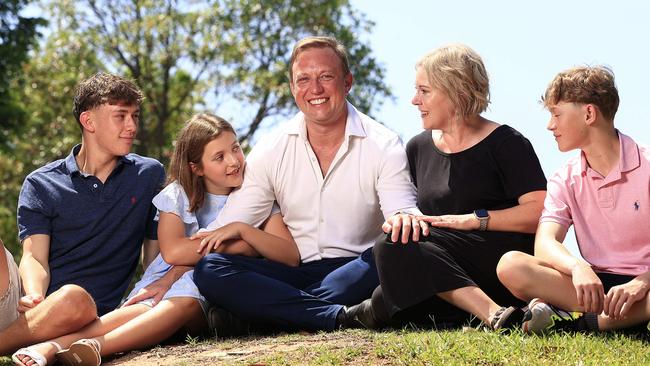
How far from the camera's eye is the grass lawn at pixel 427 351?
5375mm

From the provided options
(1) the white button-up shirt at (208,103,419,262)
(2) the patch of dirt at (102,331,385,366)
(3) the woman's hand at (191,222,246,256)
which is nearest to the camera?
(2) the patch of dirt at (102,331,385,366)

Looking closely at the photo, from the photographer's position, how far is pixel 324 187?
7.07m

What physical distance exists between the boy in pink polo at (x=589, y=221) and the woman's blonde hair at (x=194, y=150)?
2286 millimetres

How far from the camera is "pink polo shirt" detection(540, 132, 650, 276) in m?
6.03

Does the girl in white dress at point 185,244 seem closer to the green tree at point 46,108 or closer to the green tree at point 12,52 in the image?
the green tree at point 12,52

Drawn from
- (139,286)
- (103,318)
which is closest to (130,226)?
(139,286)

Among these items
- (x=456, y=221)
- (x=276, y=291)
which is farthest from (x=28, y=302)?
(x=456, y=221)

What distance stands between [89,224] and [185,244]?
2.43ft

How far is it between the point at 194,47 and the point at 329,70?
1916 cm

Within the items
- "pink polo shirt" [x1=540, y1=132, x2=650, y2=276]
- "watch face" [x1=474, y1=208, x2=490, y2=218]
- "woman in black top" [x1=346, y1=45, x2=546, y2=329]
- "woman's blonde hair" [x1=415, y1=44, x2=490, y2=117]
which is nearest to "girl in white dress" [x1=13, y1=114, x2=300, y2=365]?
"woman in black top" [x1=346, y1=45, x2=546, y2=329]

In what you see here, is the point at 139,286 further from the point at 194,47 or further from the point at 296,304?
the point at 194,47

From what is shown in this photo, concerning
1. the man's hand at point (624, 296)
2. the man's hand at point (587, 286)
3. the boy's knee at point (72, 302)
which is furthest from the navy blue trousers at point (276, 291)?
the man's hand at point (624, 296)

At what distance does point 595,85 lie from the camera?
617cm

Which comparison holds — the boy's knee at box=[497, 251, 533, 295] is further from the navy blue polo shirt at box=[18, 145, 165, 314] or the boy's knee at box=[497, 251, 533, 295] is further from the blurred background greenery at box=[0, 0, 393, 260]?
the blurred background greenery at box=[0, 0, 393, 260]
